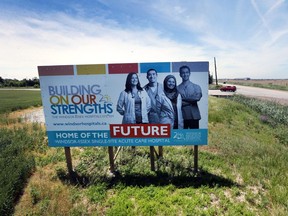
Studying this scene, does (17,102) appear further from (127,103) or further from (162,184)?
(162,184)

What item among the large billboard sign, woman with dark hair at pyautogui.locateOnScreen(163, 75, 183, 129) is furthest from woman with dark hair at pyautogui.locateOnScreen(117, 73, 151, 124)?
woman with dark hair at pyautogui.locateOnScreen(163, 75, 183, 129)

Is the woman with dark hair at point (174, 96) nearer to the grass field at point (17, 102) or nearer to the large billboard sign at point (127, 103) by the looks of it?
the large billboard sign at point (127, 103)

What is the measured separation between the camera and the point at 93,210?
361 centimetres

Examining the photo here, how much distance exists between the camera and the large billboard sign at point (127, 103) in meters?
4.51

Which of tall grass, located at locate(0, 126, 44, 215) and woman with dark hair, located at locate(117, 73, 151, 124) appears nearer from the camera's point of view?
tall grass, located at locate(0, 126, 44, 215)

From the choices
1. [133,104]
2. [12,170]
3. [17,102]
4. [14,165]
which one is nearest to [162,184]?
[133,104]

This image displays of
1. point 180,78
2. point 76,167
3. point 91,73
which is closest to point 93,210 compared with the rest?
point 76,167

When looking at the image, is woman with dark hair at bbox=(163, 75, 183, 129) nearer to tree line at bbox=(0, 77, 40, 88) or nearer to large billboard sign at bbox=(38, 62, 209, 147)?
large billboard sign at bbox=(38, 62, 209, 147)

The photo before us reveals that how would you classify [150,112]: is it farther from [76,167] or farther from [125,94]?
[76,167]

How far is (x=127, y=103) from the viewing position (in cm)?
466

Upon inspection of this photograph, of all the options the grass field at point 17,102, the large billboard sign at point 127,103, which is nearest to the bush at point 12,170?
the large billboard sign at point 127,103

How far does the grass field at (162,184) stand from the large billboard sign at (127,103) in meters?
0.89

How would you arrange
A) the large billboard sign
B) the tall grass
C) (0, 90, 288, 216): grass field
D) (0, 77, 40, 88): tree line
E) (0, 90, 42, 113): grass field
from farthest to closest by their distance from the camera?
(0, 77, 40, 88): tree line → (0, 90, 42, 113): grass field → the large billboard sign → the tall grass → (0, 90, 288, 216): grass field

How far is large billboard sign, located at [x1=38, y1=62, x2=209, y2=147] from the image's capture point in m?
4.51
